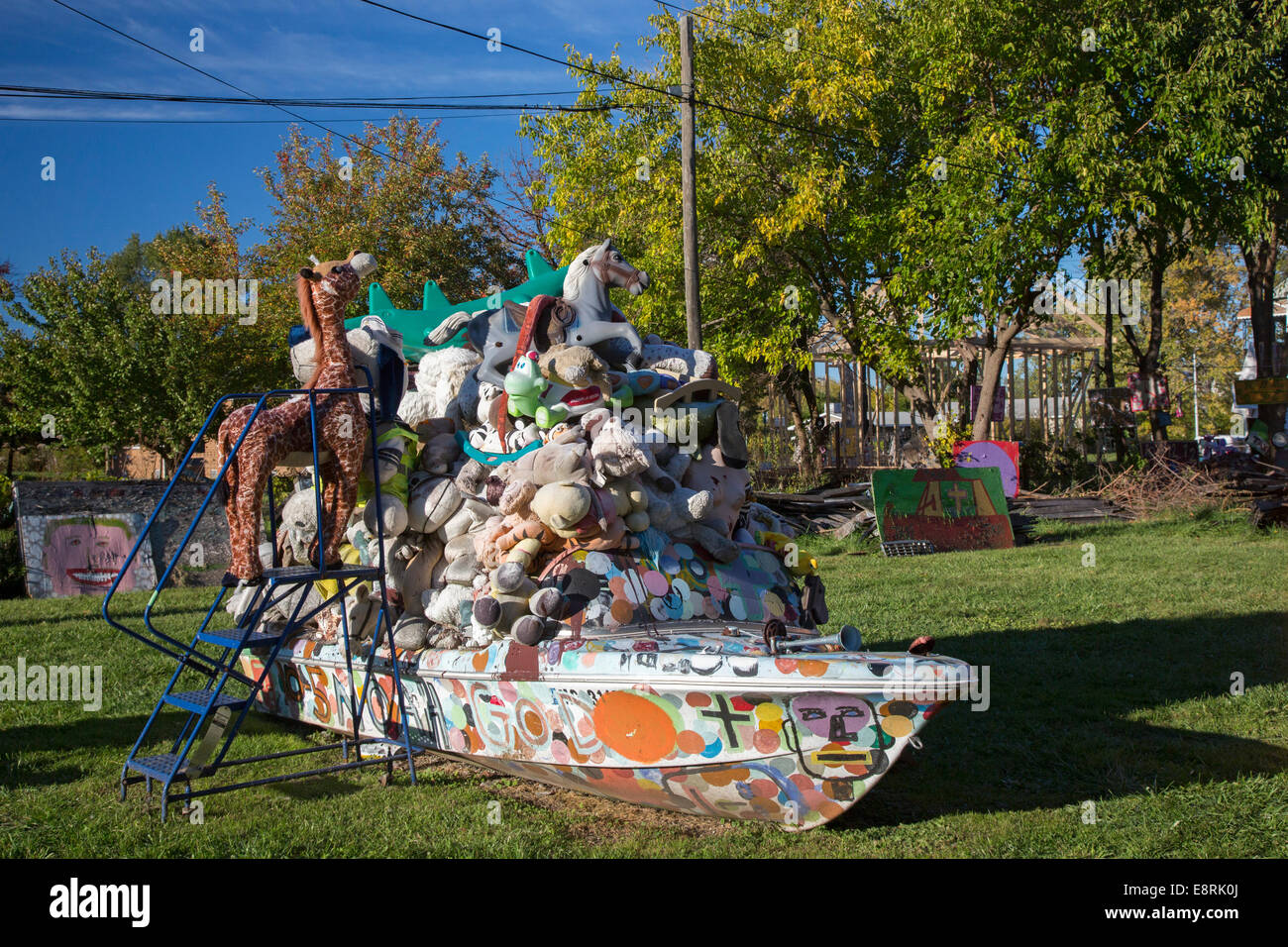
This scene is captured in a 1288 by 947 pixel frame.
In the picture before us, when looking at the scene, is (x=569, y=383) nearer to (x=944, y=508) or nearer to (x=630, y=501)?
(x=630, y=501)

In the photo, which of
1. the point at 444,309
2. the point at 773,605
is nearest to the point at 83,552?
the point at 444,309

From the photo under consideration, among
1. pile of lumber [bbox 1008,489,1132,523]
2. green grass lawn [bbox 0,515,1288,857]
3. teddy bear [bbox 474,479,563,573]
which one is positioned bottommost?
green grass lawn [bbox 0,515,1288,857]

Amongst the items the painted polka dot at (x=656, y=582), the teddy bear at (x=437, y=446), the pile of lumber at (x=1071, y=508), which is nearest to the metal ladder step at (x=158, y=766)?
the teddy bear at (x=437, y=446)

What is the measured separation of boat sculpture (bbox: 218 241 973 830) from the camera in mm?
4539

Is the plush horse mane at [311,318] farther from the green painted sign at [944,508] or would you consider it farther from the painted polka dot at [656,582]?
the green painted sign at [944,508]

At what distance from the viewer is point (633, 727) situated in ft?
15.8

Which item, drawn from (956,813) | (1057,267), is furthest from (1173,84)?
(956,813)

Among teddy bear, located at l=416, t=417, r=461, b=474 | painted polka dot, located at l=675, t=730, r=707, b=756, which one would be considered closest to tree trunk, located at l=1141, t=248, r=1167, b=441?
teddy bear, located at l=416, t=417, r=461, b=474

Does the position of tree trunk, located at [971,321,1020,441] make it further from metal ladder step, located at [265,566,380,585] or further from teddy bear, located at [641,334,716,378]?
metal ladder step, located at [265,566,380,585]

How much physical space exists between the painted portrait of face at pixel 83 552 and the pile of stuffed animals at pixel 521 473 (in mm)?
10086

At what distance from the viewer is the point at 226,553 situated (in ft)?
54.0

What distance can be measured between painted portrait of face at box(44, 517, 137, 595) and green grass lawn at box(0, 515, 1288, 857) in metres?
4.30
